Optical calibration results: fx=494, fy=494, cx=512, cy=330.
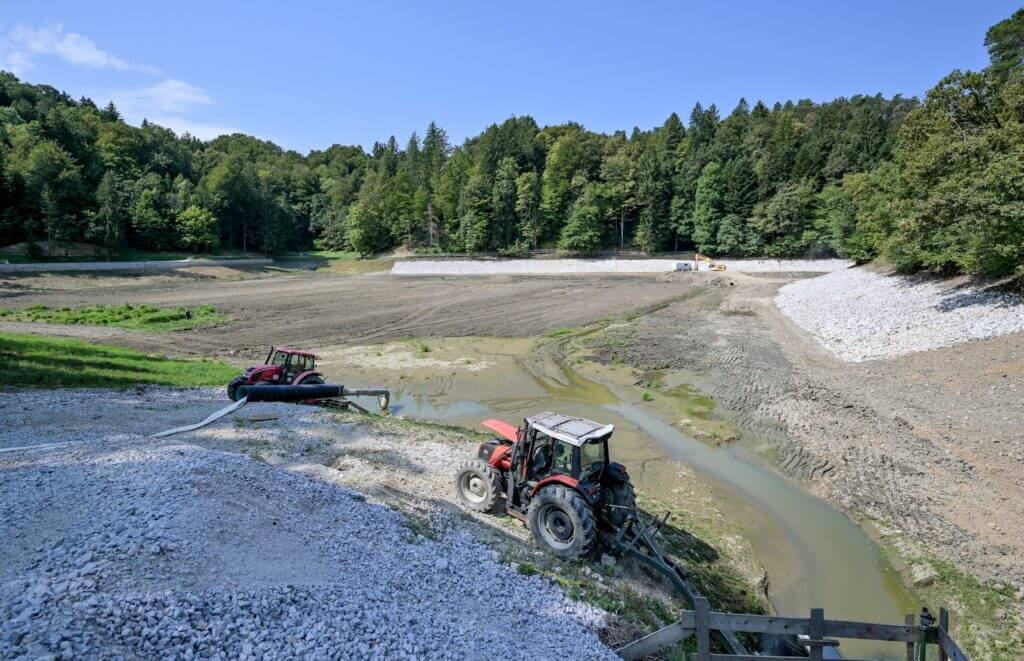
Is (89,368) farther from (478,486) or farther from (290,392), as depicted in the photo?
(478,486)

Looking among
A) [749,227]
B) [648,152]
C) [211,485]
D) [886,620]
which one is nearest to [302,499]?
[211,485]

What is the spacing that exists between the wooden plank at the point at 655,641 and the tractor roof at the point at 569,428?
9.28ft

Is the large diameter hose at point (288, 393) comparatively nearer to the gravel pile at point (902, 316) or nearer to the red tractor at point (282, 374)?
the red tractor at point (282, 374)

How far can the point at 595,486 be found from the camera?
26.1 ft

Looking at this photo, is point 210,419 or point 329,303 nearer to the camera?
point 210,419

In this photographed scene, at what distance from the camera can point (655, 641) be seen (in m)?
5.52

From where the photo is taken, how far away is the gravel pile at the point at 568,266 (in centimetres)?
6397

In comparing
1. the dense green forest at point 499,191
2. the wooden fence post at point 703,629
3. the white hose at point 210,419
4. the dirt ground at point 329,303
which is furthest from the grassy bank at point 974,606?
the dense green forest at point 499,191

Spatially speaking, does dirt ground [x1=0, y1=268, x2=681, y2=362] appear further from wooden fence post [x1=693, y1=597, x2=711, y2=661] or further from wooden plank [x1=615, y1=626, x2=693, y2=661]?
wooden fence post [x1=693, y1=597, x2=711, y2=661]

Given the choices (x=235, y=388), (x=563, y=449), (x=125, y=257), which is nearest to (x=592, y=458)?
(x=563, y=449)

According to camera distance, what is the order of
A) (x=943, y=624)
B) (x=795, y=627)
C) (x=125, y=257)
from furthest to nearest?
(x=125, y=257), (x=795, y=627), (x=943, y=624)

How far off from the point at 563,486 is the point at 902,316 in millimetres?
25165

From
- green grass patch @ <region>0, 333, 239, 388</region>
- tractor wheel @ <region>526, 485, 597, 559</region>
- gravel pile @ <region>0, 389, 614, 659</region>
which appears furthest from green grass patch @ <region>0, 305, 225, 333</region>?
tractor wheel @ <region>526, 485, 597, 559</region>

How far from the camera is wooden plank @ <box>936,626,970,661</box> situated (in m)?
4.71
